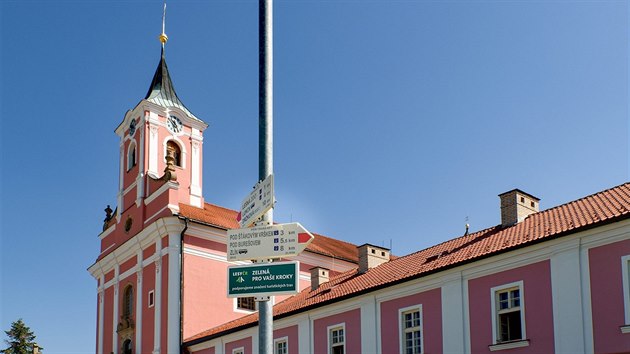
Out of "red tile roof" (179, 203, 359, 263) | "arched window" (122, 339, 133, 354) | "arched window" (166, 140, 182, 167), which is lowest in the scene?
"arched window" (122, 339, 133, 354)

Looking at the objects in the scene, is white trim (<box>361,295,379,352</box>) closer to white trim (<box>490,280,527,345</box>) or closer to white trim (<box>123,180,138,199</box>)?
white trim (<box>490,280,527,345</box>)

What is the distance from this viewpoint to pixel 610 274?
20375 millimetres

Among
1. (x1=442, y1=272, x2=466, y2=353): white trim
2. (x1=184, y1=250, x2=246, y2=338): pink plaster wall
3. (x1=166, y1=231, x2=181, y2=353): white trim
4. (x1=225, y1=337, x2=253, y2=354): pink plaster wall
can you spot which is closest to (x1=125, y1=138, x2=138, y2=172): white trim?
(x1=166, y1=231, x2=181, y2=353): white trim

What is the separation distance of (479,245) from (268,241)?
16.9 meters

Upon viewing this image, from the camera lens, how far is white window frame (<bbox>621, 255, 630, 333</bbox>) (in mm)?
19625

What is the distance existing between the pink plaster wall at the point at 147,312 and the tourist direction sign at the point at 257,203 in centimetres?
3100

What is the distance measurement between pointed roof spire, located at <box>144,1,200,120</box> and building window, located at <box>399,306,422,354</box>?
23821 millimetres

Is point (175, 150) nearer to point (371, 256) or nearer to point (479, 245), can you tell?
point (371, 256)

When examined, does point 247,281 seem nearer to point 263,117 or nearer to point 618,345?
point 263,117

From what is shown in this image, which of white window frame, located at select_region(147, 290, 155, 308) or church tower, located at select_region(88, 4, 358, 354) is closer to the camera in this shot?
church tower, located at select_region(88, 4, 358, 354)

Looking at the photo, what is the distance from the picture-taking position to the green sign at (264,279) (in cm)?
924

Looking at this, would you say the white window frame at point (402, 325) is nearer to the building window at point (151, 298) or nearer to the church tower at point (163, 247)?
the church tower at point (163, 247)

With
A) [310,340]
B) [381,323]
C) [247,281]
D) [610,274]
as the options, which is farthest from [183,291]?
[247,281]

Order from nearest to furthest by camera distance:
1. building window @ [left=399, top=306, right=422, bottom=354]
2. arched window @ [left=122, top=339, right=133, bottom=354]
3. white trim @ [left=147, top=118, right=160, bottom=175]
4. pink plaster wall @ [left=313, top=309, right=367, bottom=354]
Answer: building window @ [left=399, top=306, right=422, bottom=354], pink plaster wall @ [left=313, top=309, right=367, bottom=354], arched window @ [left=122, top=339, right=133, bottom=354], white trim @ [left=147, top=118, right=160, bottom=175]
